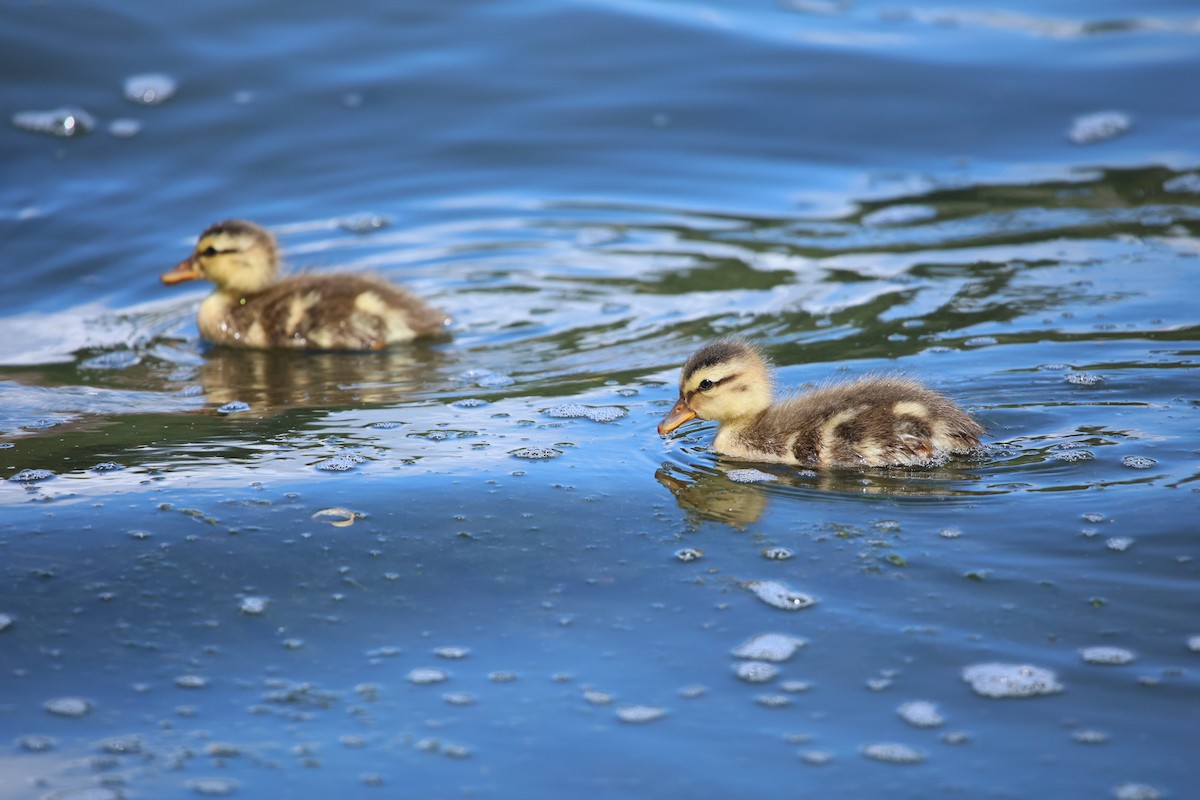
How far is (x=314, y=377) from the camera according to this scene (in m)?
7.41

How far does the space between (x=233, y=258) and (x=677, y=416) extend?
3.60 metres

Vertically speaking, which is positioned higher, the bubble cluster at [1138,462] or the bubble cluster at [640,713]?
the bubble cluster at [1138,462]

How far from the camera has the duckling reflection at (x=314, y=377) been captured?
271 inches

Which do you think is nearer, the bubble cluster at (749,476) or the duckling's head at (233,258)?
the bubble cluster at (749,476)

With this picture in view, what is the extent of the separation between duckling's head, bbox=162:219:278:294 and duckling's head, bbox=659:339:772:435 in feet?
11.3

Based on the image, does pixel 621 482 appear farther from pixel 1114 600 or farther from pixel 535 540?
pixel 1114 600

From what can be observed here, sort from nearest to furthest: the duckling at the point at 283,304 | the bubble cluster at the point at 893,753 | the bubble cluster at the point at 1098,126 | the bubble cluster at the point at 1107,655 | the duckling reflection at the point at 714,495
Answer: the bubble cluster at the point at 893,753, the bubble cluster at the point at 1107,655, the duckling reflection at the point at 714,495, the duckling at the point at 283,304, the bubble cluster at the point at 1098,126

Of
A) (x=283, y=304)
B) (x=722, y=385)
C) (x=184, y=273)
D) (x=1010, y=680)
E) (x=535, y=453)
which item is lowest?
(x=1010, y=680)

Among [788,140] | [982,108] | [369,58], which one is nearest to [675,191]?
[788,140]

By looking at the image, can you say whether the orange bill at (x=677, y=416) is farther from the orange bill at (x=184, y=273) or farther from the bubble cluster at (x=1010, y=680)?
the orange bill at (x=184, y=273)

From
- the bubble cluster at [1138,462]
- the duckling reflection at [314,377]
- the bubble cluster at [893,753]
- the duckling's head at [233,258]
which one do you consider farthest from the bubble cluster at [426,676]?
the duckling's head at [233,258]

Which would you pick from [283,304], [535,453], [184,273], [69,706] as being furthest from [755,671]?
[184,273]

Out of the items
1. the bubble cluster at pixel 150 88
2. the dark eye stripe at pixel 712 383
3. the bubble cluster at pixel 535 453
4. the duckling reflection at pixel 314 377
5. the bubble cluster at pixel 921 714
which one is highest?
the bubble cluster at pixel 150 88

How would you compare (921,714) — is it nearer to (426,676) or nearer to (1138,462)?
(426,676)
